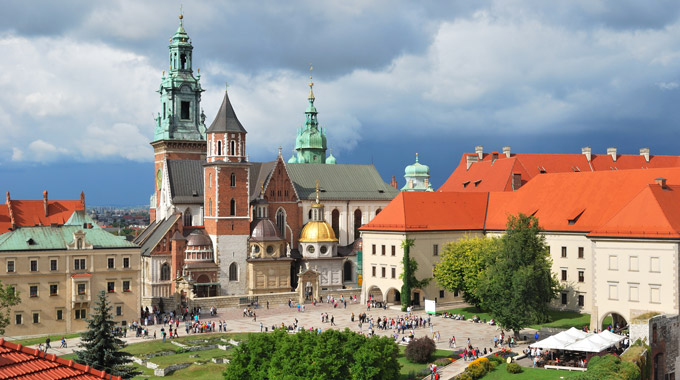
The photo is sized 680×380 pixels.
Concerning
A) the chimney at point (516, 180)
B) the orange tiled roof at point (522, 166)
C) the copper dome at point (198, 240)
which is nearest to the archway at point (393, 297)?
the orange tiled roof at point (522, 166)

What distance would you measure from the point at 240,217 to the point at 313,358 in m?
48.2

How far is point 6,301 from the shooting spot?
Result: 59.9m

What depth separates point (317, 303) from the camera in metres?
81.5

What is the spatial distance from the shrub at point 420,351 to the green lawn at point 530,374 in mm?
4795

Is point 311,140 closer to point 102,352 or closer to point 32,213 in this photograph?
point 32,213

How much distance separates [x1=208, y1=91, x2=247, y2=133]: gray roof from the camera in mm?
85062

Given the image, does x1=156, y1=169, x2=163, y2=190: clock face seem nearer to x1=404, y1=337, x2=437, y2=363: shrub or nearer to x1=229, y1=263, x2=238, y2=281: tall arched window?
x1=229, y1=263, x2=238, y2=281: tall arched window

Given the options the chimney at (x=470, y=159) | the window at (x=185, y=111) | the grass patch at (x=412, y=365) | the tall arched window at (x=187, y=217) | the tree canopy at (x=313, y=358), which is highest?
the window at (x=185, y=111)

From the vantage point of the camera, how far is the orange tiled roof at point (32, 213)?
→ 280ft

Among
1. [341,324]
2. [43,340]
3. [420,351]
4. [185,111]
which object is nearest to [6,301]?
[43,340]

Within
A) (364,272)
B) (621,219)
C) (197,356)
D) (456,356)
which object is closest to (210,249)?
(364,272)

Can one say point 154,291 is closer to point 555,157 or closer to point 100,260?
point 100,260

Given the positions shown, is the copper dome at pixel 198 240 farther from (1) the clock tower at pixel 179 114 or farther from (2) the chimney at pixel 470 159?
(2) the chimney at pixel 470 159

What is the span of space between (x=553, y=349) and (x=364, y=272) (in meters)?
29.4
